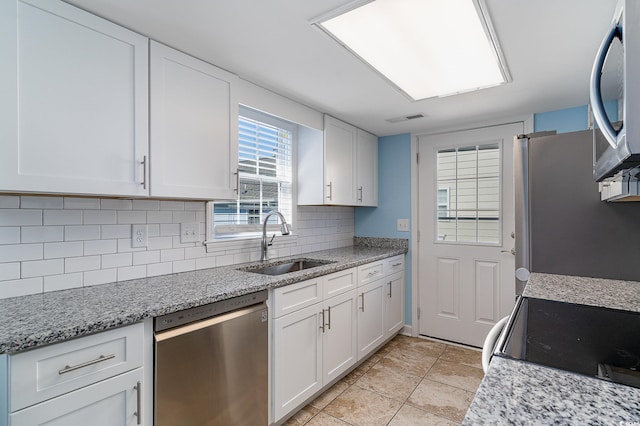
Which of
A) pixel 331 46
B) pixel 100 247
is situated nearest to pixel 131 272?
pixel 100 247

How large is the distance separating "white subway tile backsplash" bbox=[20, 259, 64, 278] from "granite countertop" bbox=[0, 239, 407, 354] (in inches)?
3.8

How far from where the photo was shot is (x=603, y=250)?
170cm

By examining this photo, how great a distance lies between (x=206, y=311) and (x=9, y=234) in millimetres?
888

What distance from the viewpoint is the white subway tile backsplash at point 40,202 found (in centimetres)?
141

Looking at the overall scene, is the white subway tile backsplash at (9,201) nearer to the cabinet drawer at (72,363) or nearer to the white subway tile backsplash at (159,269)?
the white subway tile backsplash at (159,269)

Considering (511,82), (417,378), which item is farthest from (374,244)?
(511,82)

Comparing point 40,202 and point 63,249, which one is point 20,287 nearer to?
point 63,249

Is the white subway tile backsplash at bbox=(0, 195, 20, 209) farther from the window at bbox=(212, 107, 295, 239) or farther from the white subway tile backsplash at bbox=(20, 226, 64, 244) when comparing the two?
the window at bbox=(212, 107, 295, 239)

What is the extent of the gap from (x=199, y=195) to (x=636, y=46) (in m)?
1.71

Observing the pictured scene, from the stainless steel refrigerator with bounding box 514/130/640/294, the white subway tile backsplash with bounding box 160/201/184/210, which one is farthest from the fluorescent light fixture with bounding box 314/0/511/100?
the white subway tile backsplash with bounding box 160/201/184/210

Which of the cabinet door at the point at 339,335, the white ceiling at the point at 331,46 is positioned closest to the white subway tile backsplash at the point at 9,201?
the white ceiling at the point at 331,46

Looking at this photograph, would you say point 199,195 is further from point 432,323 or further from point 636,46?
point 432,323

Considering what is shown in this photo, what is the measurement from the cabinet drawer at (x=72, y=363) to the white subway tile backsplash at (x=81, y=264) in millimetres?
577

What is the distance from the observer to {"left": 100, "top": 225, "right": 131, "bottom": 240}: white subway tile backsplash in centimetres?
163
